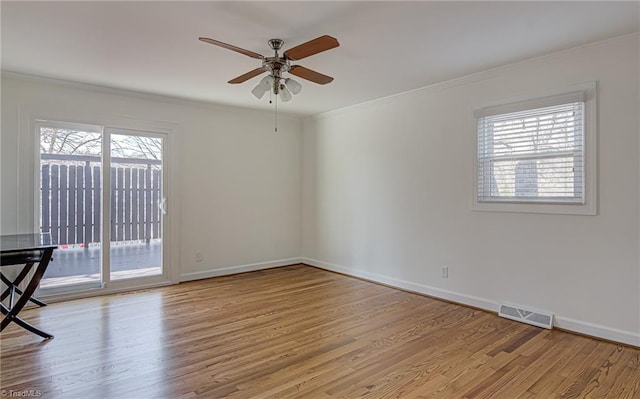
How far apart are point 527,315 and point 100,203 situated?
4856mm

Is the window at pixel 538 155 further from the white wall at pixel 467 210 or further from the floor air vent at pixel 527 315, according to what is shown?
the floor air vent at pixel 527 315

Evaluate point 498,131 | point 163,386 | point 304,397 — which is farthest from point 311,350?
point 498,131

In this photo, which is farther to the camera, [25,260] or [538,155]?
[538,155]

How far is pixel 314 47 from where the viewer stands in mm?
2512

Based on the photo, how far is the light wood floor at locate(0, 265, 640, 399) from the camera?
7.69 feet

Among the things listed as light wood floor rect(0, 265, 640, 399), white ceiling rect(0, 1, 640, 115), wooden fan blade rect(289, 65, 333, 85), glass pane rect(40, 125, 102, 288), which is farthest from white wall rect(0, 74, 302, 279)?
wooden fan blade rect(289, 65, 333, 85)

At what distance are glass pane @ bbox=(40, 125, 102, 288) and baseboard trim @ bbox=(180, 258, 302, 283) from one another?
1125 mm

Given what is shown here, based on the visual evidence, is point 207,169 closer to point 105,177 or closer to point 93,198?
point 105,177

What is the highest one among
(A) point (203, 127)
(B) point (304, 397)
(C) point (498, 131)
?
(A) point (203, 127)

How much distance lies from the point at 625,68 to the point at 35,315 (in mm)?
5782

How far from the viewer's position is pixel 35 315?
366 centimetres

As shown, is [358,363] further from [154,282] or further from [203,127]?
[203,127]

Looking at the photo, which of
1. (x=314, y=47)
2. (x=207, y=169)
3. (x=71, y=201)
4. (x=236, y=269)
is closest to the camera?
(x=314, y=47)

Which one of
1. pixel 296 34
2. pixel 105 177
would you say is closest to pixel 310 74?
pixel 296 34
